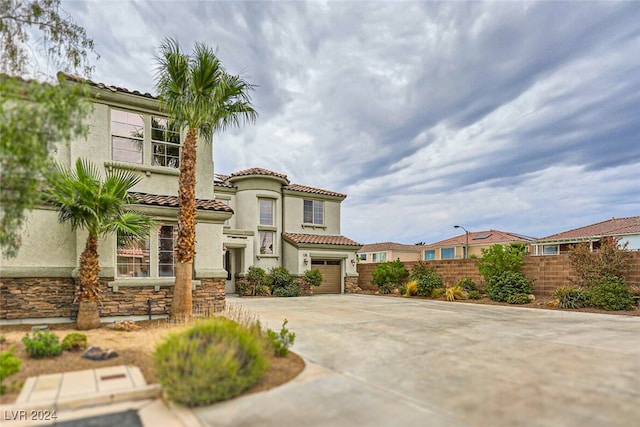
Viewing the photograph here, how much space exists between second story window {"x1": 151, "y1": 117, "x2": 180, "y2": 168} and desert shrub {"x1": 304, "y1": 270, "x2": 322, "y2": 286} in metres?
12.0

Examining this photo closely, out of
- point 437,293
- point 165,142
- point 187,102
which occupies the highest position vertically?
point 187,102

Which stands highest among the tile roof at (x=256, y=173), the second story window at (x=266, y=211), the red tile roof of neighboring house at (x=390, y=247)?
the tile roof at (x=256, y=173)

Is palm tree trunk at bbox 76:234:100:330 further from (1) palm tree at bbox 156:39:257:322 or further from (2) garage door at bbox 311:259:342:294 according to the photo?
(2) garage door at bbox 311:259:342:294

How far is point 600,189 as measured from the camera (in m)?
21.9

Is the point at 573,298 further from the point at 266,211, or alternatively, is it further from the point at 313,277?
the point at 266,211

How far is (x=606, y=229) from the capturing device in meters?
29.6

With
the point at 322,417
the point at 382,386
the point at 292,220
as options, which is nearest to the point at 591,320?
the point at 382,386

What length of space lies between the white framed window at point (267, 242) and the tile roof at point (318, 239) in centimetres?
86

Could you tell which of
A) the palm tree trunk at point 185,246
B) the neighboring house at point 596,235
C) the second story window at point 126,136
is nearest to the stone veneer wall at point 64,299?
the palm tree trunk at point 185,246

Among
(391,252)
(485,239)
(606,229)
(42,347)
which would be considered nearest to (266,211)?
(42,347)

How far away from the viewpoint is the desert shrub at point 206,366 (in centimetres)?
452

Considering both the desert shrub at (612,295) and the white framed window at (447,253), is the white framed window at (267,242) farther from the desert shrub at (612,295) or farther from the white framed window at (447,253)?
the white framed window at (447,253)

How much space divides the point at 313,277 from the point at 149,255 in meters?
12.4

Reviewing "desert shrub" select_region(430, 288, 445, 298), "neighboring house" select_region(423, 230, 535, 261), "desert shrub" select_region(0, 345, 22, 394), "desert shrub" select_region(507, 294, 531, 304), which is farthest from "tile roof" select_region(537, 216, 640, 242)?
"desert shrub" select_region(0, 345, 22, 394)
